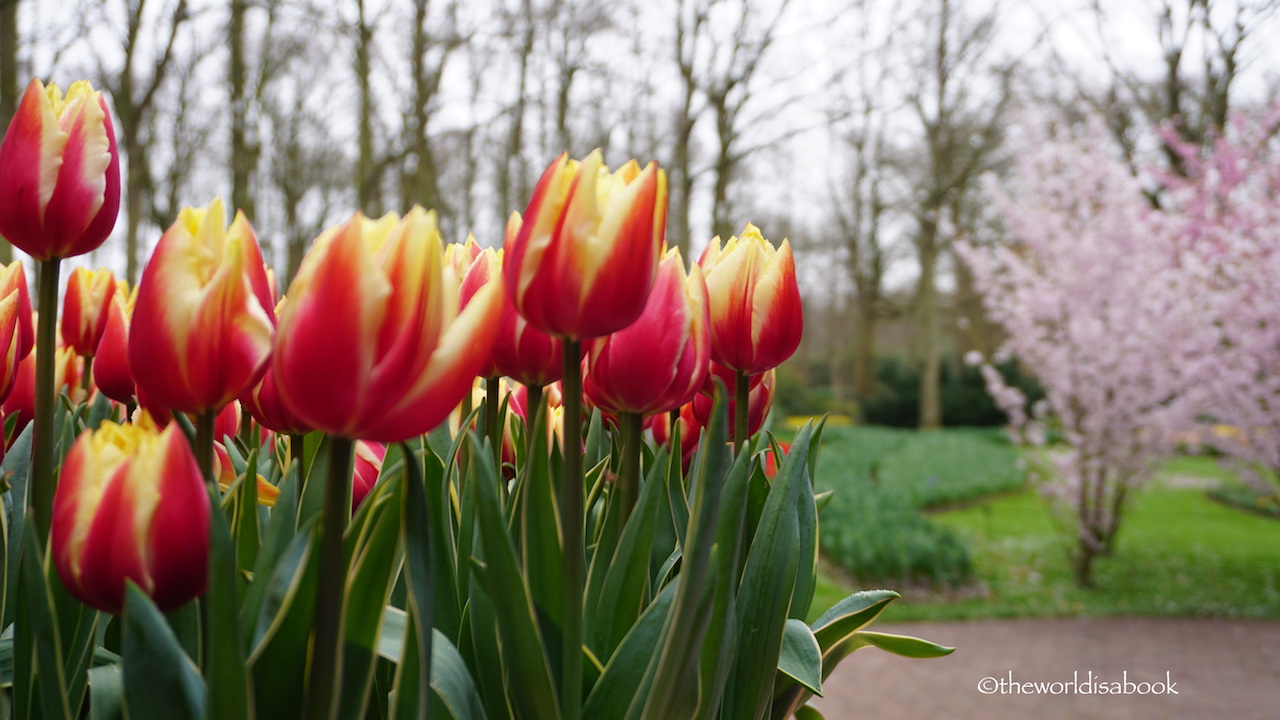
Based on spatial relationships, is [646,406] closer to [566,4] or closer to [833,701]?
[833,701]

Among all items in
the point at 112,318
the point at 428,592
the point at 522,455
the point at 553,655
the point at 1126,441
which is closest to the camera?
the point at 428,592

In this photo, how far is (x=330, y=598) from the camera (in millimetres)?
478

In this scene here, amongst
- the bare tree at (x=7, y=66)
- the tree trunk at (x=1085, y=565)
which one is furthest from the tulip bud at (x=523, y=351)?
the tree trunk at (x=1085, y=565)

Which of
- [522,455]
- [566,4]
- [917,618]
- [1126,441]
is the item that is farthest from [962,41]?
[522,455]

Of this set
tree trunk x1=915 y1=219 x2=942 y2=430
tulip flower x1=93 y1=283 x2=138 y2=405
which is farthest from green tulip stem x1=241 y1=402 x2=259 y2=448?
tree trunk x1=915 y1=219 x2=942 y2=430

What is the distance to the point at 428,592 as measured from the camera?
0.54 metres

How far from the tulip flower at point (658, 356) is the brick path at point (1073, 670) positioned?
455 cm

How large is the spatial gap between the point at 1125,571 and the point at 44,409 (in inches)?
356

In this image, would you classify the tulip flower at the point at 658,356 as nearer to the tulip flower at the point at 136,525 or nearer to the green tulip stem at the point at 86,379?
the tulip flower at the point at 136,525

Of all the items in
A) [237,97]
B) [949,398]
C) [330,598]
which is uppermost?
[237,97]

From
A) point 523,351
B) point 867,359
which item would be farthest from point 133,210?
point 867,359

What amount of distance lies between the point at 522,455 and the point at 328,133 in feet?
70.1

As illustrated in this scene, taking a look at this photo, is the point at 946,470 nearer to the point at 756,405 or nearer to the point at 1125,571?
the point at 1125,571

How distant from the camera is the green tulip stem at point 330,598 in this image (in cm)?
47
